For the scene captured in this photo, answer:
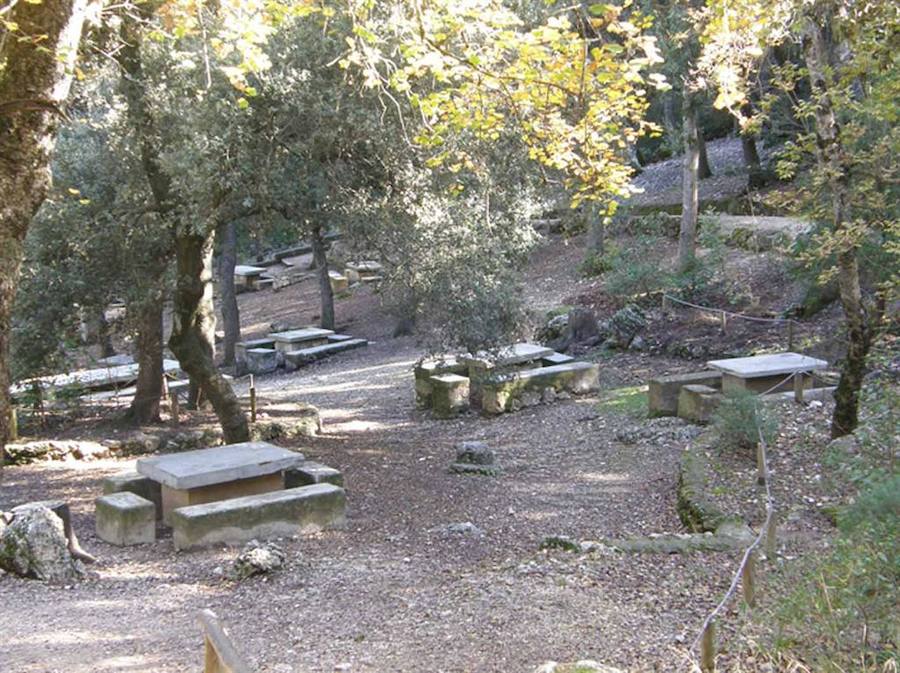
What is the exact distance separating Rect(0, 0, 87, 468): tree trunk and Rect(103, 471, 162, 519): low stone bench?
216 inches

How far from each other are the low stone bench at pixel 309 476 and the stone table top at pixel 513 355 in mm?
4517

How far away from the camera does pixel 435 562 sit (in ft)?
26.6

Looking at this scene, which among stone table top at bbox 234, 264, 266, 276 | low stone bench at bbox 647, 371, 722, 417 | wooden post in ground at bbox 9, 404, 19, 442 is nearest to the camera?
low stone bench at bbox 647, 371, 722, 417

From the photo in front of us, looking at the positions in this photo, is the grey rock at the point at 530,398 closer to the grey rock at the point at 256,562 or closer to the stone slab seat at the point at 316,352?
the grey rock at the point at 256,562

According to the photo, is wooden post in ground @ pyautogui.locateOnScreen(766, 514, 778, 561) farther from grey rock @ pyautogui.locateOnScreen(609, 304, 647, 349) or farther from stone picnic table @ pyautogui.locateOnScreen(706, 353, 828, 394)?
grey rock @ pyautogui.locateOnScreen(609, 304, 647, 349)

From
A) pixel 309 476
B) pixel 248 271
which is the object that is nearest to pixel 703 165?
pixel 248 271

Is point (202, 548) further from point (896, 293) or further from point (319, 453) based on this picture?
point (896, 293)

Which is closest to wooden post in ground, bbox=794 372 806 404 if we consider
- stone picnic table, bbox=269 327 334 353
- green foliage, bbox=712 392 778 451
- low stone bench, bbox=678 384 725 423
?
low stone bench, bbox=678 384 725 423

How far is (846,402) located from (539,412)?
6.23 metres

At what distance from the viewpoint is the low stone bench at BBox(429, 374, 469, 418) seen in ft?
51.2

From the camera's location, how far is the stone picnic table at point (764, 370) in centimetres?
1255

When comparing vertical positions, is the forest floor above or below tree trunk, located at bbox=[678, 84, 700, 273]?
below

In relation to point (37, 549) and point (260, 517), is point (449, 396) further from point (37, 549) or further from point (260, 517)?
point (37, 549)

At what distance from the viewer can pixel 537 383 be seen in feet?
52.1
